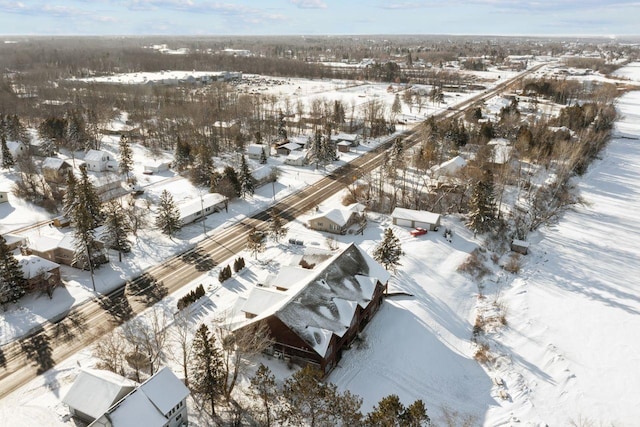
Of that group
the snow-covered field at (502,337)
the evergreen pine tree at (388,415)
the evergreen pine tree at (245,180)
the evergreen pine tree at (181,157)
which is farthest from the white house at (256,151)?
the evergreen pine tree at (388,415)

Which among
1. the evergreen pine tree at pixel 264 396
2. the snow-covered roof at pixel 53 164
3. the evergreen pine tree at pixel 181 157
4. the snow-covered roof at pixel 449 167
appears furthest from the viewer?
the evergreen pine tree at pixel 181 157

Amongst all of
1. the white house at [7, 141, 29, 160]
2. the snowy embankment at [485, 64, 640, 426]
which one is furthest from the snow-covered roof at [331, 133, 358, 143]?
the white house at [7, 141, 29, 160]

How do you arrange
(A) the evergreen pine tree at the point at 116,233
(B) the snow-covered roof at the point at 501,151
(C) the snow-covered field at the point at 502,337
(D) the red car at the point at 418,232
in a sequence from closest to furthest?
(C) the snow-covered field at the point at 502,337, (A) the evergreen pine tree at the point at 116,233, (D) the red car at the point at 418,232, (B) the snow-covered roof at the point at 501,151

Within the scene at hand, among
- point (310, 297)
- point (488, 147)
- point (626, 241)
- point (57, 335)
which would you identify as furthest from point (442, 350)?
point (488, 147)

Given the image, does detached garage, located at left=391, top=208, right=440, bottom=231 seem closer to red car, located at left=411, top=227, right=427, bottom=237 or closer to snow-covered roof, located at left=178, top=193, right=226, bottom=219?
red car, located at left=411, top=227, right=427, bottom=237

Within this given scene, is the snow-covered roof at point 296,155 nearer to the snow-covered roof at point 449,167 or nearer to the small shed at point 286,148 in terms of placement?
the small shed at point 286,148

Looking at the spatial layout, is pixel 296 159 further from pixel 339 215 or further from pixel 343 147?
pixel 339 215

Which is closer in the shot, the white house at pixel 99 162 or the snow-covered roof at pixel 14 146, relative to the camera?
the white house at pixel 99 162

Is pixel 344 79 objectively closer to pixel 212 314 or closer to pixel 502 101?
pixel 502 101
